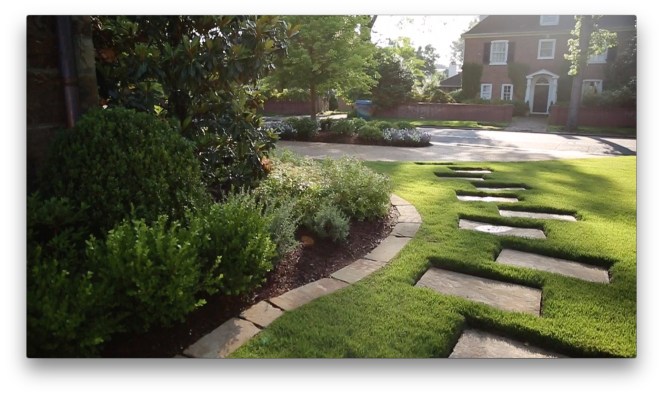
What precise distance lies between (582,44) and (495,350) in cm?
208

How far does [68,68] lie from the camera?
252 centimetres

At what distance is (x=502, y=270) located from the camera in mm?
2777

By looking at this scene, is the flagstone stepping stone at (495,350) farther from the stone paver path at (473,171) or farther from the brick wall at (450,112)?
the stone paver path at (473,171)

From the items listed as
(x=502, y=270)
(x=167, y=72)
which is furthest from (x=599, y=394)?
(x=167, y=72)

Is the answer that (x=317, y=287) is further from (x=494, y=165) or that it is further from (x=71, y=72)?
(x=494, y=165)

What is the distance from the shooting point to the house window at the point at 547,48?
2.91 m

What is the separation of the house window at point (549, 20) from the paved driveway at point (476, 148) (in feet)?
5.30

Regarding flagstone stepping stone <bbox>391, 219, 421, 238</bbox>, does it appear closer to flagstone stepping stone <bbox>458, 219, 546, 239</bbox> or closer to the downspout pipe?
flagstone stepping stone <bbox>458, 219, 546, 239</bbox>

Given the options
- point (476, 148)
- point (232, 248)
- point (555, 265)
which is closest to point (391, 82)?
point (555, 265)

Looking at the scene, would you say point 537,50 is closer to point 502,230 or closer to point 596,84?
point 596,84

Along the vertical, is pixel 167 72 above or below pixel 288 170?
above

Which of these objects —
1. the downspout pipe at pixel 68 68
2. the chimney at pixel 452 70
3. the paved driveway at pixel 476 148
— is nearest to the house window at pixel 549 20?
the chimney at pixel 452 70

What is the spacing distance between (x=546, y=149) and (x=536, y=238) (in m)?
3.23

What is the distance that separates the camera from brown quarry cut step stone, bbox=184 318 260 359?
2070mm
